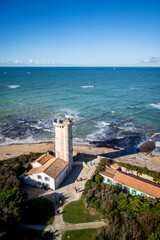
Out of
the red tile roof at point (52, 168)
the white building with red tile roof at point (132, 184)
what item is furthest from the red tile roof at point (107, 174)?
the red tile roof at point (52, 168)

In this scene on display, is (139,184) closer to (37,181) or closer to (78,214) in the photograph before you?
(78,214)

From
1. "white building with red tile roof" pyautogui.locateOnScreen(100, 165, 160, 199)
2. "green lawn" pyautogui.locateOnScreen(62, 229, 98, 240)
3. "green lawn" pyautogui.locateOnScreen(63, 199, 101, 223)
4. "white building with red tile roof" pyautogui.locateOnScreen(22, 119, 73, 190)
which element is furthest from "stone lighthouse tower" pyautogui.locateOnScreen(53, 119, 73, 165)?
"green lawn" pyautogui.locateOnScreen(62, 229, 98, 240)

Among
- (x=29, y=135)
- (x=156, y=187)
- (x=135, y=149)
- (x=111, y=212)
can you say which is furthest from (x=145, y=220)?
(x=29, y=135)

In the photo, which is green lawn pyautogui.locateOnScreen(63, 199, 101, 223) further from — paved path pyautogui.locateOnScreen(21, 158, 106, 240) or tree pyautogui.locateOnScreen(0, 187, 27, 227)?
tree pyautogui.locateOnScreen(0, 187, 27, 227)

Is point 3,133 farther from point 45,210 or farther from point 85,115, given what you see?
point 45,210

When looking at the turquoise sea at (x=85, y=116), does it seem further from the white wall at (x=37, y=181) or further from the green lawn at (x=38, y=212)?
the green lawn at (x=38, y=212)

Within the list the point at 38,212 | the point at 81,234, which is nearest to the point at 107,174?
the point at 81,234
